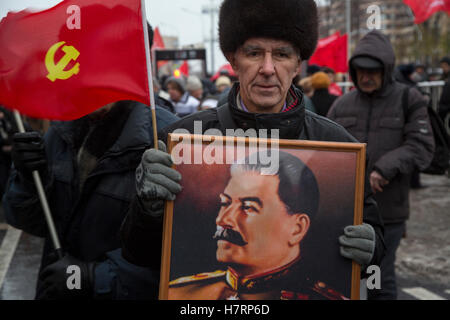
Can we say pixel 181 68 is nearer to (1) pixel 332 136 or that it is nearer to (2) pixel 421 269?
(2) pixel 421 269

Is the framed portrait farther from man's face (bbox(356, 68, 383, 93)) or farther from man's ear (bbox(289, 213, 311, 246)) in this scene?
man's face (bbox(356, 68, 383, 93))

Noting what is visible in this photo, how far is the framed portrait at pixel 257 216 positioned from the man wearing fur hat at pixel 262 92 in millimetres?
199

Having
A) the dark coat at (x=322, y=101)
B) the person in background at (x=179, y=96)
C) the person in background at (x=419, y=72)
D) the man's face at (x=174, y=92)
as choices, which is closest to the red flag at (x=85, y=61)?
the dark coat at (x=322, y=101)

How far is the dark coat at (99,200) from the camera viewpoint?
245 centimetres

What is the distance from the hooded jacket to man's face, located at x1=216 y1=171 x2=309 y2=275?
102 inches

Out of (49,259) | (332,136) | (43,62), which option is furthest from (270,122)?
(49,259)

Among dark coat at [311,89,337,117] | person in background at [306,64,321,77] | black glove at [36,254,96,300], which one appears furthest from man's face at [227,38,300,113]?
person in background at [306,64,321,77]

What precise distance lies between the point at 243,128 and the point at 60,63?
0.83m

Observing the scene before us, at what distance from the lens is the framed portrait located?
1805 mm

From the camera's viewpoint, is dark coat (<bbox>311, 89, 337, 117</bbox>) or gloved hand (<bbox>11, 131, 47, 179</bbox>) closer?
gloved hand (<bbox>11, 131, 47, 179</bbox>)

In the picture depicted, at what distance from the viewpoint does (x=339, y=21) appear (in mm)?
97875

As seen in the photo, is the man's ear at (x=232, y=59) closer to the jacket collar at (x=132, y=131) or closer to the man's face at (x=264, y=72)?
the man's face at (x=264, y=72)

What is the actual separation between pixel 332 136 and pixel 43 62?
1.27 metres

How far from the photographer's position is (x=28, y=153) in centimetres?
269
